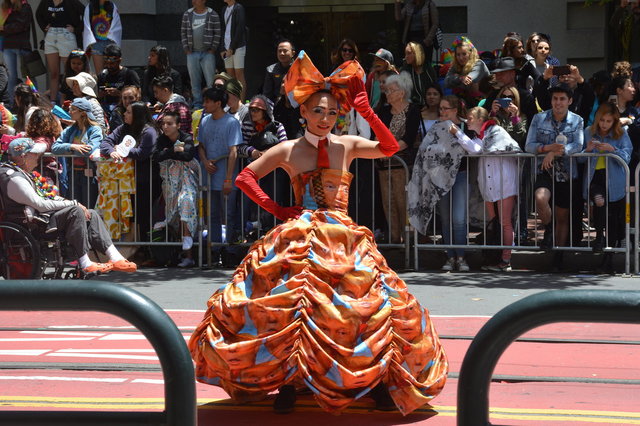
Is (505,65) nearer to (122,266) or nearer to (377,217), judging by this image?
(377,217)

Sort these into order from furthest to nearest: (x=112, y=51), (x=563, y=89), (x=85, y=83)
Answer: (x=112, y=51)
(x=85, y=83)
(x=563, y=89)

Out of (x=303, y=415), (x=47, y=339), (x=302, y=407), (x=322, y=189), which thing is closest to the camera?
(x=303, y=415)

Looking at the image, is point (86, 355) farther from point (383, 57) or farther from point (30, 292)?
point (383, 57)

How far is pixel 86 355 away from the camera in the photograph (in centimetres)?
758

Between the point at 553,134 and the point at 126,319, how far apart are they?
876 centimetres

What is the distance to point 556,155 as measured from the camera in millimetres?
11039

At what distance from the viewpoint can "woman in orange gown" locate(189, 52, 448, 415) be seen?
546 cm

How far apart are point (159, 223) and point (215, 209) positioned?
66 centimetres

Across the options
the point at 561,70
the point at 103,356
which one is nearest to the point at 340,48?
the point at 561,70

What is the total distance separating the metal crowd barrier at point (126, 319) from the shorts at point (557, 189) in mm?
8503

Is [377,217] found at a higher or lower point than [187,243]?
higher

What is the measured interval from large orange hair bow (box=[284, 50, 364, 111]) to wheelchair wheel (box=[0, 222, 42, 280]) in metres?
4.46

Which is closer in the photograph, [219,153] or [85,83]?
[219,153]

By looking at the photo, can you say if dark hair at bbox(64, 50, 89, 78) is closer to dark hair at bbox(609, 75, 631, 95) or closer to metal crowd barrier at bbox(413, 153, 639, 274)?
metal crowd barrier at bbox(413, 153, 639, 274)
